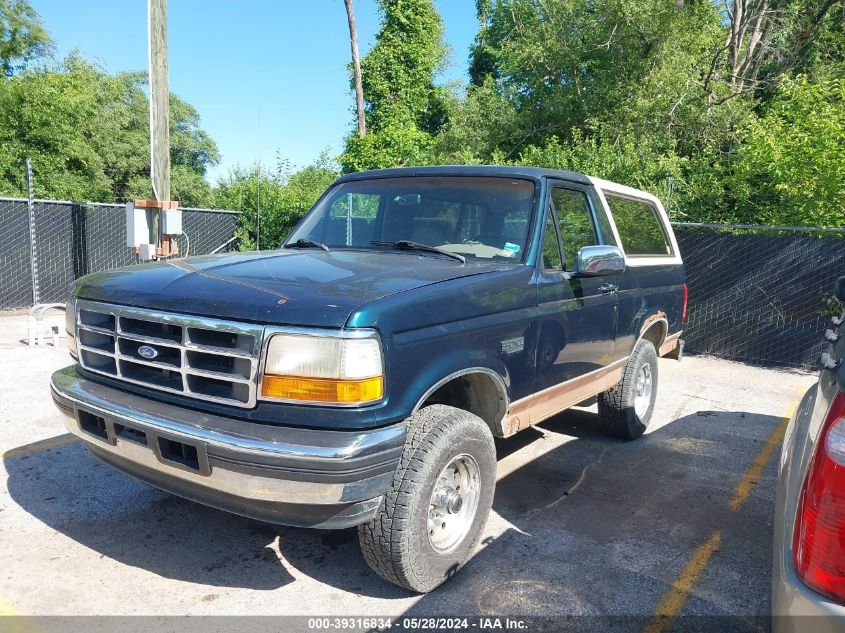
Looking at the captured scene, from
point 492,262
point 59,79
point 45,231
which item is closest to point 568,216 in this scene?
point 492,262

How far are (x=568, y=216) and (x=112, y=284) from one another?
280 centimetres

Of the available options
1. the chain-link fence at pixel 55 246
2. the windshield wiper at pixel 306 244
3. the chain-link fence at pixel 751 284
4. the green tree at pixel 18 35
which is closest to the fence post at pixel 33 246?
the chain-link fence at pixel 55 246

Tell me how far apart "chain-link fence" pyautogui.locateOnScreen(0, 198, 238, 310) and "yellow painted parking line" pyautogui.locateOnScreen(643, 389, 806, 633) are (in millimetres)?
10826

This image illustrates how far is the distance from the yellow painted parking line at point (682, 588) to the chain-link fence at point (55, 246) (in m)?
11.1

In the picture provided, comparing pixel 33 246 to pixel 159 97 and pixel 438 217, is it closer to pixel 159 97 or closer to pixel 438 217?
pixel 159 97

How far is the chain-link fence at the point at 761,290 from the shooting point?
8898mm

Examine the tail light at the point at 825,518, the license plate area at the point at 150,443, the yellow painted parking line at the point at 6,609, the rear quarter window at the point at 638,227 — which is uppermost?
the rear quarter window at the point at 638,227

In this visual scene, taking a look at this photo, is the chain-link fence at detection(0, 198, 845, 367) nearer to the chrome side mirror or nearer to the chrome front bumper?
the chrome side mirror

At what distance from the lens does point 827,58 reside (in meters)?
16.4

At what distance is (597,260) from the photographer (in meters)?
3.81

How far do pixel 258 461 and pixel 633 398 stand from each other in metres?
3.74

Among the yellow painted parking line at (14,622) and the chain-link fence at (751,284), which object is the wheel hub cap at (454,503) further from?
the chain-link fence at (751,284)

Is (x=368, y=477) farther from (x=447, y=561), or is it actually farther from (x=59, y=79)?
(x=59, y=79)

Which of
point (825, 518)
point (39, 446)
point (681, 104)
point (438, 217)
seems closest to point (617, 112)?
point (681, 104)
